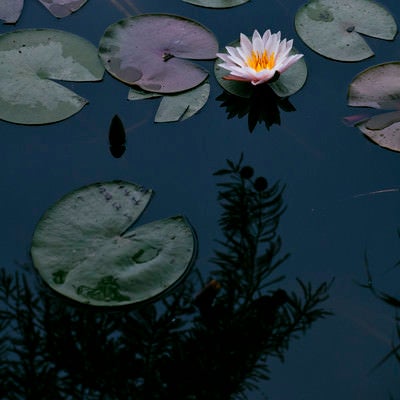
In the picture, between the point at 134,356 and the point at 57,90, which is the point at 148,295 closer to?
the point at 134,356

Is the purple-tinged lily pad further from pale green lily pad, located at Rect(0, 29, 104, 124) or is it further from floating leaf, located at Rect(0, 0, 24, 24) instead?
floating leaf, located at Rect(0, 0, 24, 24)

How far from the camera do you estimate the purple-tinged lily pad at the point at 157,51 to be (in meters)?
2.63

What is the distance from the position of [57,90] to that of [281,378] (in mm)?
1324

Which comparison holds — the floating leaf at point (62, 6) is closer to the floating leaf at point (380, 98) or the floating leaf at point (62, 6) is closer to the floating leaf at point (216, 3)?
the floating leaf at point (216, 3)

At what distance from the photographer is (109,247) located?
2098 mm

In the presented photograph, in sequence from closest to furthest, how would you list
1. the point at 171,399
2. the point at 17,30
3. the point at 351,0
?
the point at 171,399, the point at 17,30, the point at 351,0

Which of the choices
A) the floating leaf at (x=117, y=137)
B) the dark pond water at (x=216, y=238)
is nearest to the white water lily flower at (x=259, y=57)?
the dark pond water at (x=216, y=238)

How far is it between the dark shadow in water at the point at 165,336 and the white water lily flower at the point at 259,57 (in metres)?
0.74

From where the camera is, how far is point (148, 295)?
200cm

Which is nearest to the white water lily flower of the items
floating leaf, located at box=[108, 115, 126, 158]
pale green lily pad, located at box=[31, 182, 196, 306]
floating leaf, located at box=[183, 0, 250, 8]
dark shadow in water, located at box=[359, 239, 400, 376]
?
floating leaf, located at box=[183, 0, 250, 8]

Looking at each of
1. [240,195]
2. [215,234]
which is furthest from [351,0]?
[215,234]

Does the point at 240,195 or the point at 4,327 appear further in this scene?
the point at 240,195

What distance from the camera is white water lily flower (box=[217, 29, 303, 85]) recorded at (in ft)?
8.50

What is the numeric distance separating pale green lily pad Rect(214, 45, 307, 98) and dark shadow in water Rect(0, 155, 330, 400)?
74cm
